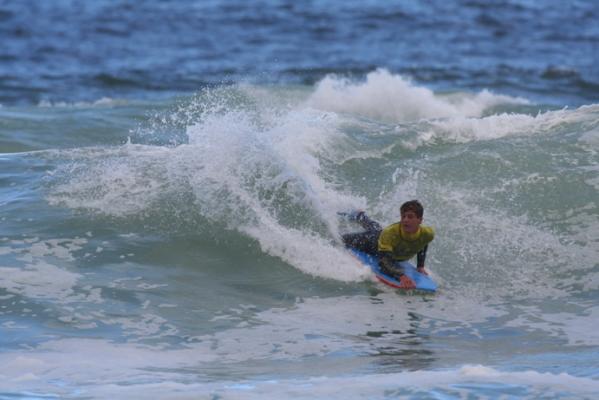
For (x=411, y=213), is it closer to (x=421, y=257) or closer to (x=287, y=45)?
(x=421, y=257)

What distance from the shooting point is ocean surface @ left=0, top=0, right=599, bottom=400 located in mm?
8109

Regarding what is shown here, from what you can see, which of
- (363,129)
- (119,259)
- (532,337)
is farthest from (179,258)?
(363,129)

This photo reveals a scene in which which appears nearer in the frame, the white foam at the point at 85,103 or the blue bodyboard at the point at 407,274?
the blue bodyboard at the point at 407,274

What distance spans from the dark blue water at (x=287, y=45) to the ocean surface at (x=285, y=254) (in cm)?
593

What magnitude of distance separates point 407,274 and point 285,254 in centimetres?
133

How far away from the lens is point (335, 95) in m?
21.6

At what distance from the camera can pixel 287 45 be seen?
31828 mm

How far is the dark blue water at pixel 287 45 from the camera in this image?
1033 inches

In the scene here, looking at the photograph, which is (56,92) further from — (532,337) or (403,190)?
(532,337)

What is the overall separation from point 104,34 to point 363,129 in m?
19.7

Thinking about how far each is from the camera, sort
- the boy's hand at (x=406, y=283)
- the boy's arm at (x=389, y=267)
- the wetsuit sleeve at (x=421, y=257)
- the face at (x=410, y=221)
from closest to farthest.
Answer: the face at (x=410, y=221), the boy's hand at (x=406, y=283), the boy's arm at (x=389, y=267), the wetsuit sleeve at (x=421, y=257)

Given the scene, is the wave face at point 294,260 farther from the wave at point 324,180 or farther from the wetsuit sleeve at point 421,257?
the wetsuit sleeve at point 421,257

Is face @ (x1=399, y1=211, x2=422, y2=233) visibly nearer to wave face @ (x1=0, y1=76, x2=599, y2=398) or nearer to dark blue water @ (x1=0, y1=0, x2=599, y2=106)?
wave face @ (x1=0, y1=76, x2=599, y2=398)

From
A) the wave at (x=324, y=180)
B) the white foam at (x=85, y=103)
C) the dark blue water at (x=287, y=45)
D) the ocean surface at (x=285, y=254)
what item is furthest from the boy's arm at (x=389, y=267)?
the dark blue water at (x=287, y=45)
